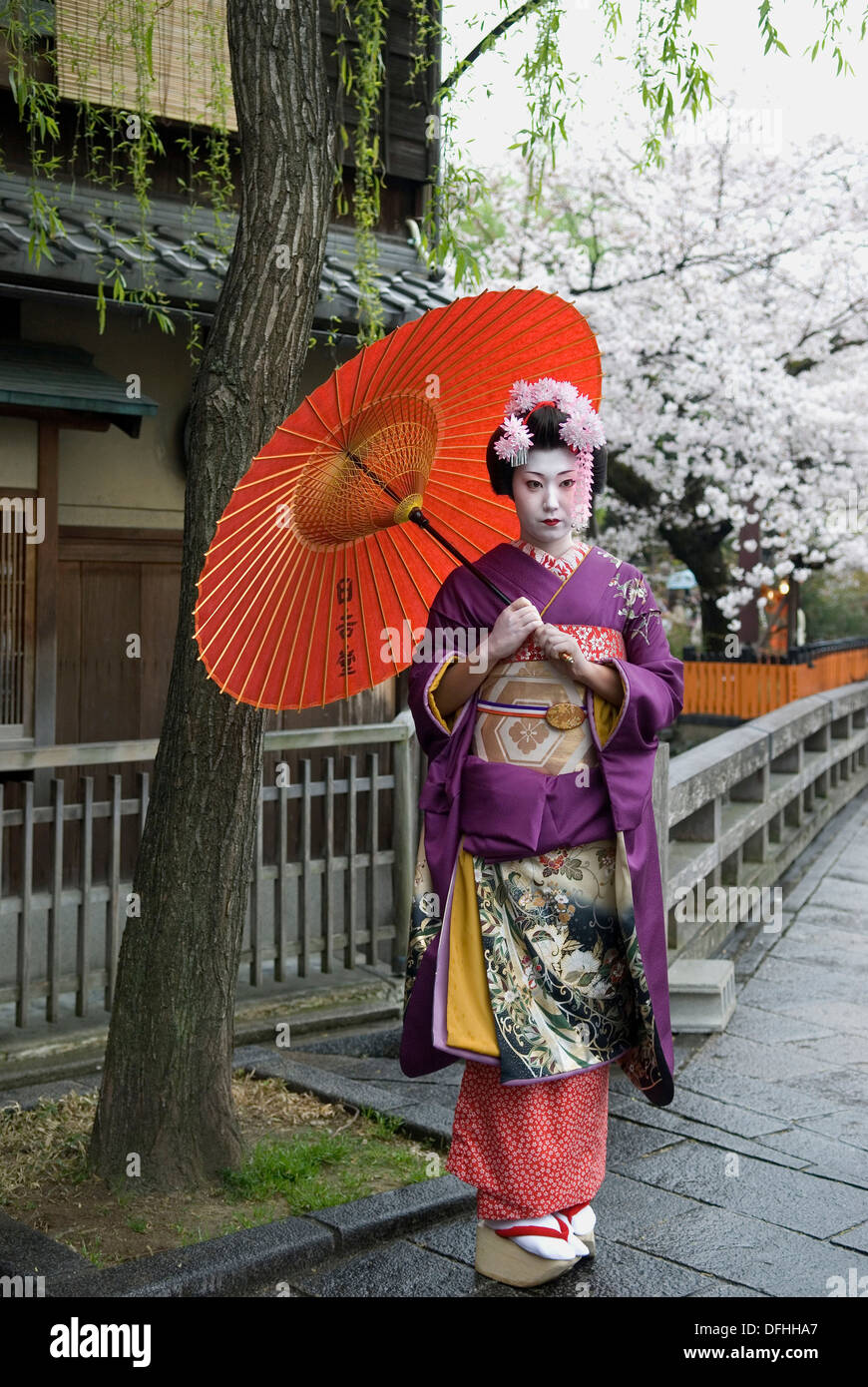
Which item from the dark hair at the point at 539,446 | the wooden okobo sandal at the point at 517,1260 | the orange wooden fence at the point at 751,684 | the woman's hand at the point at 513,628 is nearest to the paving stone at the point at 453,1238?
the wooden okobo sandal at the point at 517,1260

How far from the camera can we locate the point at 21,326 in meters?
6.16

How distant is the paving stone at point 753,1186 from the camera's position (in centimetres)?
363

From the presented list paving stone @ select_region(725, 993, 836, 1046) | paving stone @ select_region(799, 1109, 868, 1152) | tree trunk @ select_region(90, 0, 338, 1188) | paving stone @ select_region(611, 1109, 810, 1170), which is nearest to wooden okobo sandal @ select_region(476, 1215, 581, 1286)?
tree trunk @ select_region(90, 0, 338, 1188)

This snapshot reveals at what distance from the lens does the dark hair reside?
321 centimetres

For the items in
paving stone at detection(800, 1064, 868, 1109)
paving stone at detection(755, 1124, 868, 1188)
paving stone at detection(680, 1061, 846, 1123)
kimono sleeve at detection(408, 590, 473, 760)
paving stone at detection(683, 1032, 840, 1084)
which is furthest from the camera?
paving stone at detection(683, 1032, 840, 1084)

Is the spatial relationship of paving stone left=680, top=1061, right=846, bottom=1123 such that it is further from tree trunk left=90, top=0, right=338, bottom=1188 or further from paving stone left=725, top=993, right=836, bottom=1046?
tree trunk left=90, top=0, right=338, bottom=1188

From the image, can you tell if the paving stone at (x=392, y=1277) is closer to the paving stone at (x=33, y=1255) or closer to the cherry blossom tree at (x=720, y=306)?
the paving stone at (x=33, y=1255)

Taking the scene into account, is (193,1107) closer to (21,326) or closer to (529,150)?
(529,150)

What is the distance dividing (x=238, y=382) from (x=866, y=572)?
29462 mm

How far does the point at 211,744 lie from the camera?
3641mm

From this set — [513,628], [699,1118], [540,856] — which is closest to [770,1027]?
[699,1118]

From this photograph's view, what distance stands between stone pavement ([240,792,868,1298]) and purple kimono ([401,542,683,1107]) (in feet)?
1.51

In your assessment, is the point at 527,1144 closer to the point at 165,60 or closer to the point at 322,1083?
the point at 322,1083
